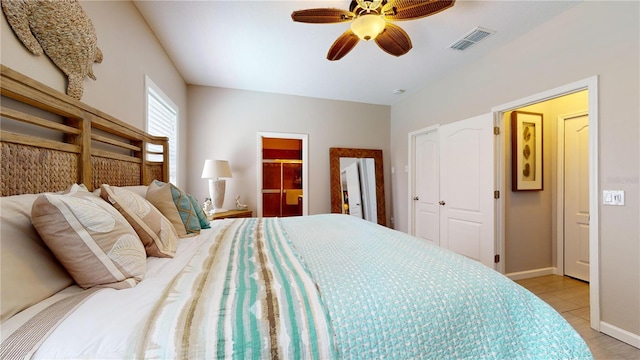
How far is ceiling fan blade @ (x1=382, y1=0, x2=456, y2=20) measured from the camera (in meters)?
1.56

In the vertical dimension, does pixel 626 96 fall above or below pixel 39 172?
above

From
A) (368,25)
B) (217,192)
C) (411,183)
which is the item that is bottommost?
(217,192)

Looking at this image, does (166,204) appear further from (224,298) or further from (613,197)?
(613,197)

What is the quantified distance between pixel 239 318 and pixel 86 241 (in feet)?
1.92

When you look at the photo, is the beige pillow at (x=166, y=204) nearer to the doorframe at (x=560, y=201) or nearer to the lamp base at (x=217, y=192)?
the lamp base at (x=217, y=192)

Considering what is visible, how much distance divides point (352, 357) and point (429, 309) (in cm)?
29

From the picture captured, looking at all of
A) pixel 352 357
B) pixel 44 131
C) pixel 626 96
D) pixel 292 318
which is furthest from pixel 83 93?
pixel 626 96

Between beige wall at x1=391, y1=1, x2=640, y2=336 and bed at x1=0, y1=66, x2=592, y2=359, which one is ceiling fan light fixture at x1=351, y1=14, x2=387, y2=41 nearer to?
bed at x1=0, y1=66, x2=592, y2=359

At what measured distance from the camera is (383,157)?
15.1 ft

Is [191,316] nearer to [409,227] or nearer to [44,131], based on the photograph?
[44,131]

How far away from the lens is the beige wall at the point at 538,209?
2926 millimetres

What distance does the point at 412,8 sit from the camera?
1.65 m

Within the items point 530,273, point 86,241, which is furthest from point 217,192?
point 530,273

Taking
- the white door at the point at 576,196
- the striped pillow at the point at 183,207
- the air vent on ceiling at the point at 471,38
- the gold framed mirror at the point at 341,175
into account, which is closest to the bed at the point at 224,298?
the striped pillow at the point at 183,207
